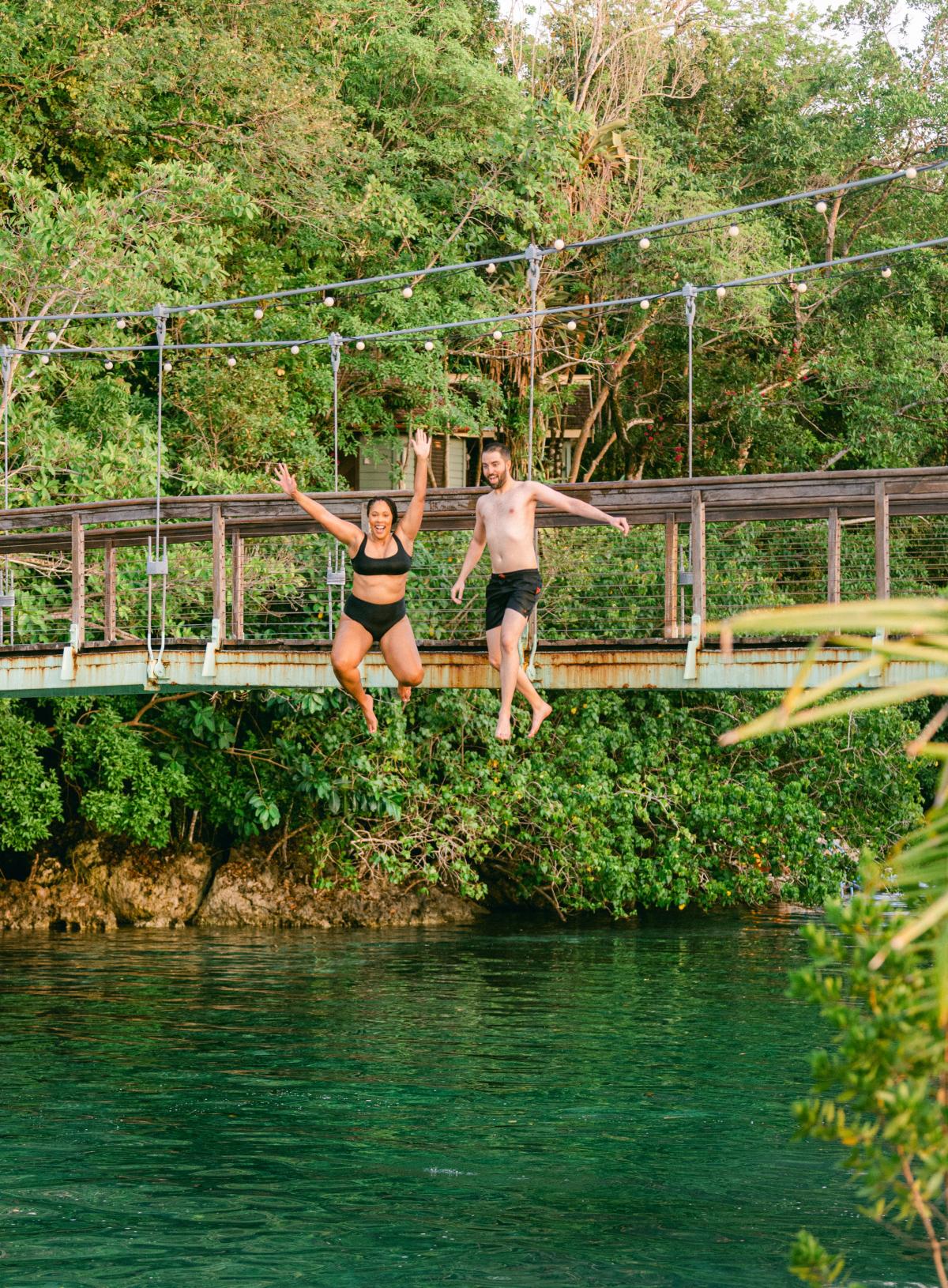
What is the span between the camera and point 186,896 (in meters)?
17.5

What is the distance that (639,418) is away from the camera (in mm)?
24984

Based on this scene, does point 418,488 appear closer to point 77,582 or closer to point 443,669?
point 443,669

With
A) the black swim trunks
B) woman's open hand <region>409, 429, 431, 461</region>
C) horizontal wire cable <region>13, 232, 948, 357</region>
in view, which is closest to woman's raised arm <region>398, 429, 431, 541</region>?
woman's open hand <region>409, 429, 431, 461</region>

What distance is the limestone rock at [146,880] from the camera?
17219 millimetres

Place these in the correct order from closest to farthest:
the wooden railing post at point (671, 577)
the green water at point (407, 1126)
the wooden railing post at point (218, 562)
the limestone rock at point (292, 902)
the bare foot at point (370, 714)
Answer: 1. the green water at point (407, 1126)
2. the bare foot at point (370, 714)
3. the wooden railing post at point (671, 577)
4. the wooden railing post at point (218, 562)
5. the limestone rock at point (292, 902)

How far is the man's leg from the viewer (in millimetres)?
9367

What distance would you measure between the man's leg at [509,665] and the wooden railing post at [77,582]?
330cm

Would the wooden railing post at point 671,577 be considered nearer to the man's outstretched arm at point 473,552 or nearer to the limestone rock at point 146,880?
the man's outstretched arm at point 473,552

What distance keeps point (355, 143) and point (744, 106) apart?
22.1 ft

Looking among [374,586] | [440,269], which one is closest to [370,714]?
[374,586]

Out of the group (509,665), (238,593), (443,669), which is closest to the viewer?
(509,665)

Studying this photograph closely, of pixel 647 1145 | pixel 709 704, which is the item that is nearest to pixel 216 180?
pixel 709 704

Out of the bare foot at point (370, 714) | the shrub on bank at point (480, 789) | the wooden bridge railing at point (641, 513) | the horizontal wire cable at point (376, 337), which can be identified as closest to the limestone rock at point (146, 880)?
the shrub on bank at point (480, 789)

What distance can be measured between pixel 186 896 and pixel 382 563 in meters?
8.69
